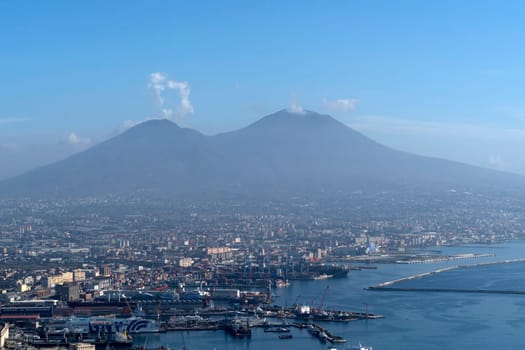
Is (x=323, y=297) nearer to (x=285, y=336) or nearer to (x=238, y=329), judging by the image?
(x=238, y=329)

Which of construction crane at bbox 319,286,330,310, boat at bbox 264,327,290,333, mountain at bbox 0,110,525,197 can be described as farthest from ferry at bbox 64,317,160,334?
mountain at bbox 0,110,525,197

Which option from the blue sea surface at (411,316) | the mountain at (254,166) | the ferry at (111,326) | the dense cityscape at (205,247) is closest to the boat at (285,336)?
the blue sea surface at (411,316)

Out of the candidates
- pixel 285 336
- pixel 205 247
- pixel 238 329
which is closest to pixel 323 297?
pixel 238 329

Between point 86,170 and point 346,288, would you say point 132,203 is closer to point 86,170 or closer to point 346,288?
point 86,170

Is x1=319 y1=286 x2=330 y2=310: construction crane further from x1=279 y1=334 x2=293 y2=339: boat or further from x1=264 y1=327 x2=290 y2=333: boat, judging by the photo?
x1=279 y1=334 x2=293 y2=339: boat

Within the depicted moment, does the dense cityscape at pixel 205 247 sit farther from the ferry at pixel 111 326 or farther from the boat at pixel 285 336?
the boat at pixel 285 336

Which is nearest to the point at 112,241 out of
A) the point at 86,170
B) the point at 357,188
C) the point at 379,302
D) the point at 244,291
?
the point at 244,291

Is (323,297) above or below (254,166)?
below
